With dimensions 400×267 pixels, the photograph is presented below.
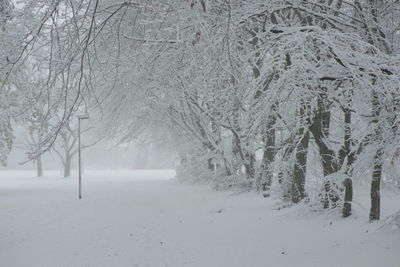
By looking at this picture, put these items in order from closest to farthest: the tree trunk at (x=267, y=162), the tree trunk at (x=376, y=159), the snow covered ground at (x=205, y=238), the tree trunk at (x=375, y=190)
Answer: the tree trunk at (x=376, y=159) → the snow covered ground at (x=205, y=238) → the tree trunk at (x=375, y=190) → the tree trunk at (x=267, y=162)

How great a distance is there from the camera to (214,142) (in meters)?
19.2

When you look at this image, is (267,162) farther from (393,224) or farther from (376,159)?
(376,159)

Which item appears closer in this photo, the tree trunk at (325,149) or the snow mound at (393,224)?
the snow mound at (393,224)

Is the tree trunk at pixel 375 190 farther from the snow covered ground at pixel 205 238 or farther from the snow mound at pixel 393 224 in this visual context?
the snow mound at pixel 393 224

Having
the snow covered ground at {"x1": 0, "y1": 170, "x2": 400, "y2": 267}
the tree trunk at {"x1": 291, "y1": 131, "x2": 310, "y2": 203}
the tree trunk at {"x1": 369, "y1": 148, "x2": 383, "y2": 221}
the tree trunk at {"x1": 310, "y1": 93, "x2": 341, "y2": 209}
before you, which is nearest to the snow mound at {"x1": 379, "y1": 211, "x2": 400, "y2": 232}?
the snow covered ground at {"x1": 0, "y1": 170, "x2": 400, "y2": 267}

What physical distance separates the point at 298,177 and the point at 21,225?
772 centimetres

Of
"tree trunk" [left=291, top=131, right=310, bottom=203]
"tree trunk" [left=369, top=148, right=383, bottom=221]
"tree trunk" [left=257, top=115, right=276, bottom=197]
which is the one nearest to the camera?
"tree trunk" [left=369, top=148, right=383, bottom=221]

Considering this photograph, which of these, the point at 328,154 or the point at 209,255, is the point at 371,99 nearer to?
the point at 328,154

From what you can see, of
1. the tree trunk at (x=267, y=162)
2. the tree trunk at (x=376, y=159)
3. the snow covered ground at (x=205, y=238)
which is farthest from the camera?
the tree trunk at (x=267, y=162)

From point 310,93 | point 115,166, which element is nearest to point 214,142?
point 310,93

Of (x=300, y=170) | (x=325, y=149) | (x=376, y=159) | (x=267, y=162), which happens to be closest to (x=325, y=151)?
(x=325, y=149)

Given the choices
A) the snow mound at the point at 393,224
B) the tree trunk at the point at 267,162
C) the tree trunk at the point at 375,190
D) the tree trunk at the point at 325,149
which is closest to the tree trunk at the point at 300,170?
the tree trunk at the point at 325,149

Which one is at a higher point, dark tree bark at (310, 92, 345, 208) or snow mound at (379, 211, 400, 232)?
dark tree bark at (310, 92, 345, 208)

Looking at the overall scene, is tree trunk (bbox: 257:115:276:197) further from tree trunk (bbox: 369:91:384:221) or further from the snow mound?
the snow mound
